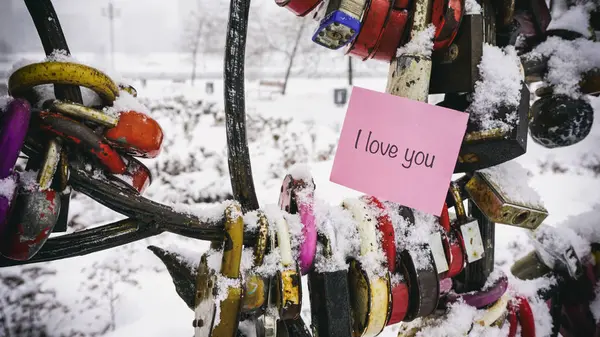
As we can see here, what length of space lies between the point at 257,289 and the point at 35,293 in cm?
150

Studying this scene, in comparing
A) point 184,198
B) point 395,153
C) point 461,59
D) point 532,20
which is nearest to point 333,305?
point 395,153

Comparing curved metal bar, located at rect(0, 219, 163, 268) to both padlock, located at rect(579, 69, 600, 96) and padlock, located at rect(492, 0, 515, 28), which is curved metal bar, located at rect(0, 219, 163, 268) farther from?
padlock, located at rect(579, 69, 600, 96)

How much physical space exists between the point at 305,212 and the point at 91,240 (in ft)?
0.53

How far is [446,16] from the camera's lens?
32 centimetres

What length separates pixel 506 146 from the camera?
33 cm

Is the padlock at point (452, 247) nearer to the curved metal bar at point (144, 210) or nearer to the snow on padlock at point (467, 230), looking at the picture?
the snow on padlock at point (467, 230)

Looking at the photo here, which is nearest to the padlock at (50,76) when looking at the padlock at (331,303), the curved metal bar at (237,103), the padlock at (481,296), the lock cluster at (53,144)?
the lock cluster at (53,144)

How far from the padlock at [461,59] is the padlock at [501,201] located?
0.10 meters

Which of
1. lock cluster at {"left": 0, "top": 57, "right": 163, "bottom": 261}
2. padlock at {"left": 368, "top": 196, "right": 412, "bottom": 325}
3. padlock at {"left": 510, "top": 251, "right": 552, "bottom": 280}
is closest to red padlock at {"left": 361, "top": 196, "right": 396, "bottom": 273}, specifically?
padlock at {"left": 368, "top": 196, "right": 412, "bottom": 325}

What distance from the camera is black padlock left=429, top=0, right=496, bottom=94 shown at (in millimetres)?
331

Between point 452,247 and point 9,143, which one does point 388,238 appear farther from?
point 9,143

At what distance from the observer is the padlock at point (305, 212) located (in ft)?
0.97

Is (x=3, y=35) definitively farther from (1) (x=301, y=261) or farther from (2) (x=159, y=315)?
(2) (x=159, y=315)

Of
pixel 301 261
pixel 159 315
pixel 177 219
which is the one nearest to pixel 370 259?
pixel 301 261
